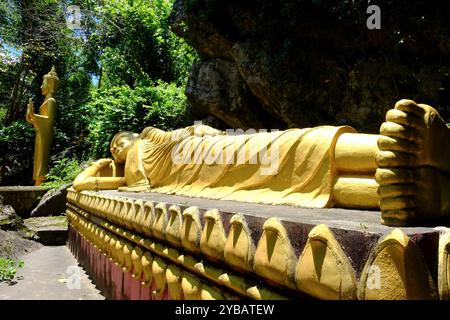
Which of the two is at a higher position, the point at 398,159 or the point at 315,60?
the point at 315,60

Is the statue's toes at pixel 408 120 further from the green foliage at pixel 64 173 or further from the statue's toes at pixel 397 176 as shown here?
the green foliage at pixel 64 173

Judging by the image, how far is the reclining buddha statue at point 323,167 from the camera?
116 centimetres

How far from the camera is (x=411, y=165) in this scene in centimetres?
117

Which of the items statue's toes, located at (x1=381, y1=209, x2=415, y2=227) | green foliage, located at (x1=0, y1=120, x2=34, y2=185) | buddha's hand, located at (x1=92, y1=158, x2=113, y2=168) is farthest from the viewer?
green foliage, located at (x1=0, y1=120, x2=34, y2=185)

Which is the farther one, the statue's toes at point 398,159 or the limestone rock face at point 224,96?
the limestone rock face at point 224,96

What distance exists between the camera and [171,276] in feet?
6.03

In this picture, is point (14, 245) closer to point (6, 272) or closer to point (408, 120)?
point (6, 272)

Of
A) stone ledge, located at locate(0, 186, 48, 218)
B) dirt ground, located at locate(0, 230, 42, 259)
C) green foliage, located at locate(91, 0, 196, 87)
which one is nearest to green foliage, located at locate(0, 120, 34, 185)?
green foliage, located at locate(91, 0, 196, 87)

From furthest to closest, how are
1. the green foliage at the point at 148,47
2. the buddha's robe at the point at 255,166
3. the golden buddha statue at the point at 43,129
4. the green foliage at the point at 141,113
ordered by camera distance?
the green foliage at the point at 148,47 → the golden buddha statue at the point at 43,129 → the green foliage at the point at 141,113 → the buddha's robe at the point at 255,166

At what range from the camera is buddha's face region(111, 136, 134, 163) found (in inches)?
197

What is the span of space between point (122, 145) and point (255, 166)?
3.13 meters

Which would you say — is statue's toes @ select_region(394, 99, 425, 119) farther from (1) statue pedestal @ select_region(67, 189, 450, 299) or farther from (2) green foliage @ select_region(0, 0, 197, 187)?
(2) green foliage @ select_region(0, 0, 197, 187)

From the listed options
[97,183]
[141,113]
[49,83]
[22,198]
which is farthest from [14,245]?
[49,83]

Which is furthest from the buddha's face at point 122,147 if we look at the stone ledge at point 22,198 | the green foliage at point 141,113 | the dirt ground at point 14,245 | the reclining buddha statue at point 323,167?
the stone ledge at point 22,198
